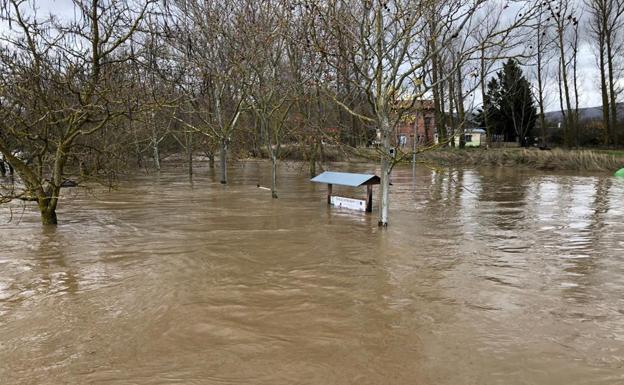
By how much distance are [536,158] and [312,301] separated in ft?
101

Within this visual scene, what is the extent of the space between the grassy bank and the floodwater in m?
18.4

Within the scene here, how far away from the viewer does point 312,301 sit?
6324mm

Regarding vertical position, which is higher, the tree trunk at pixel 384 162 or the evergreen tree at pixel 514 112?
the evergreen tree at pixel 514 112

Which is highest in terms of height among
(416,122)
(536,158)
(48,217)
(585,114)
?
(585,114)

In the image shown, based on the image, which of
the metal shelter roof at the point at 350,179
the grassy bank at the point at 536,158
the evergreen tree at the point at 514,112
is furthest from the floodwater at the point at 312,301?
the evergreen tree at the point at 514,112

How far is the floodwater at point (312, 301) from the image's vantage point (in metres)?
4.52

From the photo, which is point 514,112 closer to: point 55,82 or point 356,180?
point 356,180

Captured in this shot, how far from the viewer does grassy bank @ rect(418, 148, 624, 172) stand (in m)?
30.4

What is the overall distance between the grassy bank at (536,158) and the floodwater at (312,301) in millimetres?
18446

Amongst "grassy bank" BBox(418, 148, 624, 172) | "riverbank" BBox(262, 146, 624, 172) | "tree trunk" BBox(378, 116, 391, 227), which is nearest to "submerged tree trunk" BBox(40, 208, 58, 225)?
"tree trunk" BBox(378, 116, 391, 227)

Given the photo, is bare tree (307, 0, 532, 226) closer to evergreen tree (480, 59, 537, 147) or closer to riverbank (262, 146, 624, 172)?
riverbank (262, 146, 624, 172)

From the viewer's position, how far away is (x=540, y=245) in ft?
32.1

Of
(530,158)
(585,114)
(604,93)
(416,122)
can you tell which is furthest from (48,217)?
(585,114)

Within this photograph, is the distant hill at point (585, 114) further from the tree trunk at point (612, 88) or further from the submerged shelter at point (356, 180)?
the submerged shelter at point (356, 180)
